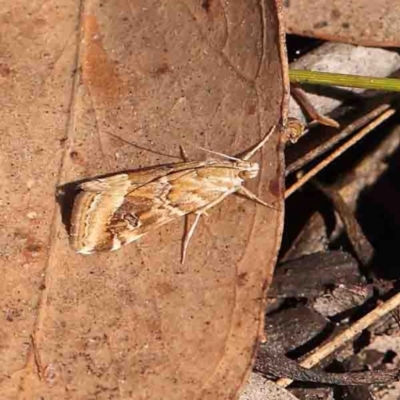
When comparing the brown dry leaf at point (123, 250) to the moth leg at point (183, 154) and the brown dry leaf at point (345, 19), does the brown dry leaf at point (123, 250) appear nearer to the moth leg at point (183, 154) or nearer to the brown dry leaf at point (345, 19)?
the moth leg at point (183, 154)

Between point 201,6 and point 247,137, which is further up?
point 201,6

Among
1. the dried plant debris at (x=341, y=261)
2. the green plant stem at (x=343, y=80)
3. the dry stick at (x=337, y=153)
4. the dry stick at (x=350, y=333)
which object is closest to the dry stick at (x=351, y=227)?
the dried plant debris at (x=341, y=261)

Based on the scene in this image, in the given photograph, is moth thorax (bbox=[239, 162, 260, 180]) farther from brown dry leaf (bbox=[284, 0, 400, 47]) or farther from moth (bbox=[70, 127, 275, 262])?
brown dry leaf (bbox=[284, 0, 400, 47])

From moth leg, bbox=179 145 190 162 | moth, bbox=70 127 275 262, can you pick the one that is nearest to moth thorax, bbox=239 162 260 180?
moth, bbox=70 127 275 262

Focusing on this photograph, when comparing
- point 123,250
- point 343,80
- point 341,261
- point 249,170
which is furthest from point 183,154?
point 341,261

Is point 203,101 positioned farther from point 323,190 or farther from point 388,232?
point 388,232

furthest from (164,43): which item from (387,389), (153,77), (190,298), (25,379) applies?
(387,389)
